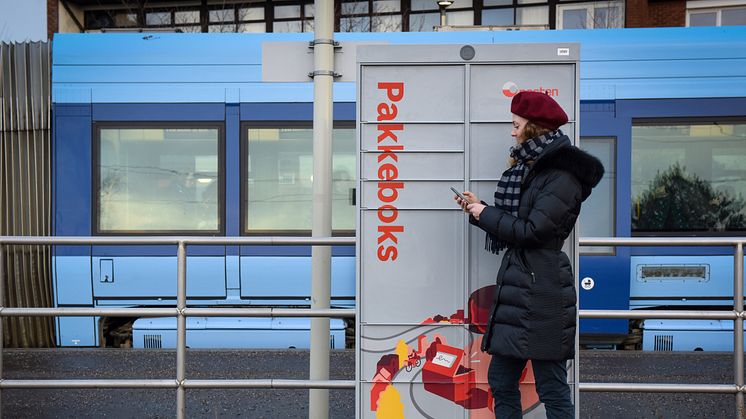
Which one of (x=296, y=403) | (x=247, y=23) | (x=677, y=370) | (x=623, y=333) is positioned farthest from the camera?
(x=247, y=23)

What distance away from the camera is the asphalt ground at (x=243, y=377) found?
5648mm

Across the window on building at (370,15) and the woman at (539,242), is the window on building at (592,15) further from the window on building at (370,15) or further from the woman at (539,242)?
the woman at (539,242)

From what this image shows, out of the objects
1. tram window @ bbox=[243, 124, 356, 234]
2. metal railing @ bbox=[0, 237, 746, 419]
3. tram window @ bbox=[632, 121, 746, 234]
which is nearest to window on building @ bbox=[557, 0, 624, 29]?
tram window @ bbox=[632, 121, 746, 234]

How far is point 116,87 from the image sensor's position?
26.5 ft

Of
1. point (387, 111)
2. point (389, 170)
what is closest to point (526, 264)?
point (389, 170)

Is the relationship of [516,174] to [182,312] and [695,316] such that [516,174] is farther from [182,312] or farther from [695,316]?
[182,312]

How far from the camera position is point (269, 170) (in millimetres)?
8133

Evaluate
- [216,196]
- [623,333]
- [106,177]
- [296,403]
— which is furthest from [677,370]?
[106,177]

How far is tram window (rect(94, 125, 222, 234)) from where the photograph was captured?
813cm

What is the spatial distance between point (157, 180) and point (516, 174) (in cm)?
518

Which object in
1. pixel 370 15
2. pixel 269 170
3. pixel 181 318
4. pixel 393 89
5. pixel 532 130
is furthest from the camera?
pixel 370 15

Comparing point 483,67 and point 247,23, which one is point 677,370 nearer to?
point 483,67

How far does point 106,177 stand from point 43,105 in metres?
0.93

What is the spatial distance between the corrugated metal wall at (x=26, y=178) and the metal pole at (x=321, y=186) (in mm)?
4269
